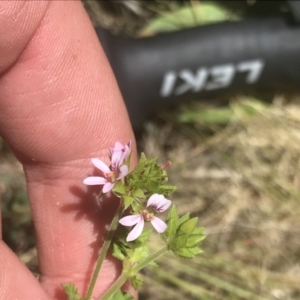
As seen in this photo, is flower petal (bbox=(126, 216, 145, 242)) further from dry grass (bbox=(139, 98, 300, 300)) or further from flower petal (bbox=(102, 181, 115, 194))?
dry grass (bbox=(139, 98, 300, 300))

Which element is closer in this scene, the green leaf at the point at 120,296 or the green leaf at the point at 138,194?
the green leaf at the point at 138,194

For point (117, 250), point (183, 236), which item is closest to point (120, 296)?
point (117, 250)

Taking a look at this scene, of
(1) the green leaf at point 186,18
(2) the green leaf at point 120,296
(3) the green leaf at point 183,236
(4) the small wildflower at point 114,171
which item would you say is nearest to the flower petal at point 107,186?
(4) the small wildflower at point 114,171

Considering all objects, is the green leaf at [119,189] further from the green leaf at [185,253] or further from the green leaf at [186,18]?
the green leaf at [186,18]

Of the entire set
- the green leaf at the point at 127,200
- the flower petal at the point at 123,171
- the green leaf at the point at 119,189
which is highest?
the flower petal at the point at 123,171

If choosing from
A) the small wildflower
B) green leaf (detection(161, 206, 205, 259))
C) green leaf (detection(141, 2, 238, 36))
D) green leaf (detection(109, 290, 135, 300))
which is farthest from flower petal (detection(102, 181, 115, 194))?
green leaf (detection(141, 2, 238, 36))

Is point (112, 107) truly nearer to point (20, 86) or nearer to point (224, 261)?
point (20, 86)

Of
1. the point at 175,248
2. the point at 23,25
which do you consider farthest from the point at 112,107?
the point at 175,248

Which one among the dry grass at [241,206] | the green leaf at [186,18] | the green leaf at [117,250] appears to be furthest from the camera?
the green leaf at [186,18]
